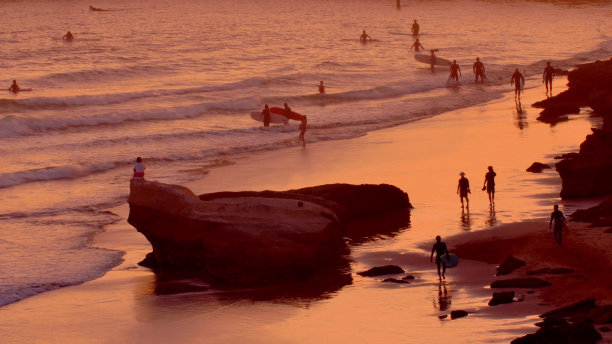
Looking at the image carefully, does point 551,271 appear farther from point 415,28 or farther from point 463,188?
point 415,28

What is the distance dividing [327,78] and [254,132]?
71.6ft

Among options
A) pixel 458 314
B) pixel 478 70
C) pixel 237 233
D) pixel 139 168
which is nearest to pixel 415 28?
pixel 478 70

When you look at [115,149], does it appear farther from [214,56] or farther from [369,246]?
[214,56]

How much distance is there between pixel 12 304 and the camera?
56.2ft

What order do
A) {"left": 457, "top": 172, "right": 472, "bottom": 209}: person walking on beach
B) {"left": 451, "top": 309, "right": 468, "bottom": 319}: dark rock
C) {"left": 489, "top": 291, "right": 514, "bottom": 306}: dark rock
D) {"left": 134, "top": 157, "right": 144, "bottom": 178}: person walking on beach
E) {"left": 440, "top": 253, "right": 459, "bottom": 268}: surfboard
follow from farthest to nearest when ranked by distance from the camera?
1. {"left": 134, "top": 157, "right": 144, "bottom": 178}: person walking on beach
2. {"left": 457, "top": 172, "right": 472, "bottom": 209}: person walking on beach
3. {"left": 440, "top": 253, "right": 459, "bottom": 268}: surfboard
4. {"left": 489, "top": 291, "right": 514, "bottom": 306}: dark rock
5. {"left": 451, "top": 309, "right": 468, "bottom": 319}: dark rock

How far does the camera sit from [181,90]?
5462 centimetres

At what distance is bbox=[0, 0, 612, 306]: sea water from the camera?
984 inches

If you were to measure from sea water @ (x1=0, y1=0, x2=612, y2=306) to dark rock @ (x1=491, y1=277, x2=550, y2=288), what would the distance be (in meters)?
7.88

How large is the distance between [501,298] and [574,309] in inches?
53.1

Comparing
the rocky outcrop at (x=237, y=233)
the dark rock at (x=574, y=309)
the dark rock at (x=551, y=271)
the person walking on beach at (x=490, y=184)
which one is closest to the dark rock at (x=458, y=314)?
the dark rock at (x=574, y=309)

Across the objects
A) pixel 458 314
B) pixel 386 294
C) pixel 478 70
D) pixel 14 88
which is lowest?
pixel 386 294

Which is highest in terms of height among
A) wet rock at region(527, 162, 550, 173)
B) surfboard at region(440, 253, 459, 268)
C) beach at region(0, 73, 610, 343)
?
surfboard at region(440, 253, 459, 268)

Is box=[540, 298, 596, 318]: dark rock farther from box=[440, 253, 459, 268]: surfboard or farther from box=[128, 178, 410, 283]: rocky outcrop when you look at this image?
box=[128, 178, 410, 283]: rocky outcrop

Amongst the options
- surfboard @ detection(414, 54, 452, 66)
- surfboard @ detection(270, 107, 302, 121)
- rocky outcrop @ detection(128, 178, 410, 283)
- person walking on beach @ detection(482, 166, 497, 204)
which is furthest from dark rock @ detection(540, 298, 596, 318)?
surfboard @ detection(414, 54, 452, 66)
